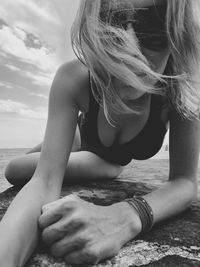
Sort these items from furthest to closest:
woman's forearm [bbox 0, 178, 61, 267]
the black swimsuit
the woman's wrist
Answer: the black swimsuit < the woman's wrist < woman's forearm [bbox 0, 178, 61, 267]

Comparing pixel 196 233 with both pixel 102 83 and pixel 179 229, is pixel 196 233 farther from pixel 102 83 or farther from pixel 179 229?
pixel 102 83

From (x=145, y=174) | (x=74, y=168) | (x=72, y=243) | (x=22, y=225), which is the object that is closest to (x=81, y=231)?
(x=72, y=243)

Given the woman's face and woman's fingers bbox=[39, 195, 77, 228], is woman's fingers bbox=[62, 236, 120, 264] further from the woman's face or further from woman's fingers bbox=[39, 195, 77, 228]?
the woman's face

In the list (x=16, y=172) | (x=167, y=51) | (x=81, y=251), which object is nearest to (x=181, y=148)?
(x=167, y=51)

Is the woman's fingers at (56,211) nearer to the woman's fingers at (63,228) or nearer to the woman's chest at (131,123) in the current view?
the woman's fingers at (63,228)

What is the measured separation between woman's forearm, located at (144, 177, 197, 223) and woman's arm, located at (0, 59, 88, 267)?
466mm

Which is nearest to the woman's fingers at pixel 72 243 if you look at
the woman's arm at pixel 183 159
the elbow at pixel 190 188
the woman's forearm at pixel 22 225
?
the woman's forearm at pixel 22 225

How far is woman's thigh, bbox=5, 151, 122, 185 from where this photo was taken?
2117 mm

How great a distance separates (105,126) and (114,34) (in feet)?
2.13

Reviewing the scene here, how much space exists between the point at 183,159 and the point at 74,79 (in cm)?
76

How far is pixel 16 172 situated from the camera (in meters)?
2.13

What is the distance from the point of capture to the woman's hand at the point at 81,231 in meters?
0.98

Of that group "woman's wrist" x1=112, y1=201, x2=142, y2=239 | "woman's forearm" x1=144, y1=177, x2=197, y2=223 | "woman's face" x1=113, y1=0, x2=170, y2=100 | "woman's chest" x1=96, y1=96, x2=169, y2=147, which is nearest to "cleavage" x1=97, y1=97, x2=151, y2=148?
"woman's chest" x1=96, y1=96, x2=169, y2=147

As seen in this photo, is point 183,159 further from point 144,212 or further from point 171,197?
point 144,212
